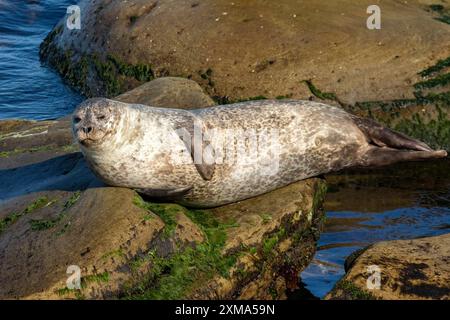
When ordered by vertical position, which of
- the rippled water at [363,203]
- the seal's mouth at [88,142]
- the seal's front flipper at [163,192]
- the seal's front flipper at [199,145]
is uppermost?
the seal's mouth at [88,142]

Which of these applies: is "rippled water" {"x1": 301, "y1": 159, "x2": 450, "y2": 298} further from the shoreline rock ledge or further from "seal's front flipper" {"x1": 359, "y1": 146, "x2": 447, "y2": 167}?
"seal's front flipper" {"x1": 359, "y1": 146, "x2": 447, "y2": 167}

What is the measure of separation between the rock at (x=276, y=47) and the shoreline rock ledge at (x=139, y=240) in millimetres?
1970

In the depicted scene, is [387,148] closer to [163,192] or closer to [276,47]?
[276,47]

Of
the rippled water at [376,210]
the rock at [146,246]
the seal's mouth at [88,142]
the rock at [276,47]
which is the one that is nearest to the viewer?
the rock at [146,246]

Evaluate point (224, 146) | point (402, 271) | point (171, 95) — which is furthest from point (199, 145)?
point (402, 271)

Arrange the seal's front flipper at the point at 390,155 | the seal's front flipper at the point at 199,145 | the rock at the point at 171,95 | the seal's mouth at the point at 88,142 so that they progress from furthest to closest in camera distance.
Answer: the rock at the point at 171,95
the seal's front flipper at the point at 390,155
the seal's front flipper at the point at 199,145
the seal's mouth at the point at 88,142

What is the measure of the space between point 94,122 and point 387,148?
8.87ft

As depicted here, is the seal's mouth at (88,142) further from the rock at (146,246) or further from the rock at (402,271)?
the rock at (402,271)

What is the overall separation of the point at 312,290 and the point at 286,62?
10.3 ft

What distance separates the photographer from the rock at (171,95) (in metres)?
7.85

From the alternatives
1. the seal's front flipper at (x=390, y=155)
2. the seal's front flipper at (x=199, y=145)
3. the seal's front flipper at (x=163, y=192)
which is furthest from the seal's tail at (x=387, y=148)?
the seal's front flipper at (x=163, y=192)

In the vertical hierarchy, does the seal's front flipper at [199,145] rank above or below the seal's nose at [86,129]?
below

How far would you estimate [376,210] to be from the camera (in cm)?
744

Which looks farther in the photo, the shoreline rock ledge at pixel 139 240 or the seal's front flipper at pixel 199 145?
the seal's front flipper at pixel 199 145
